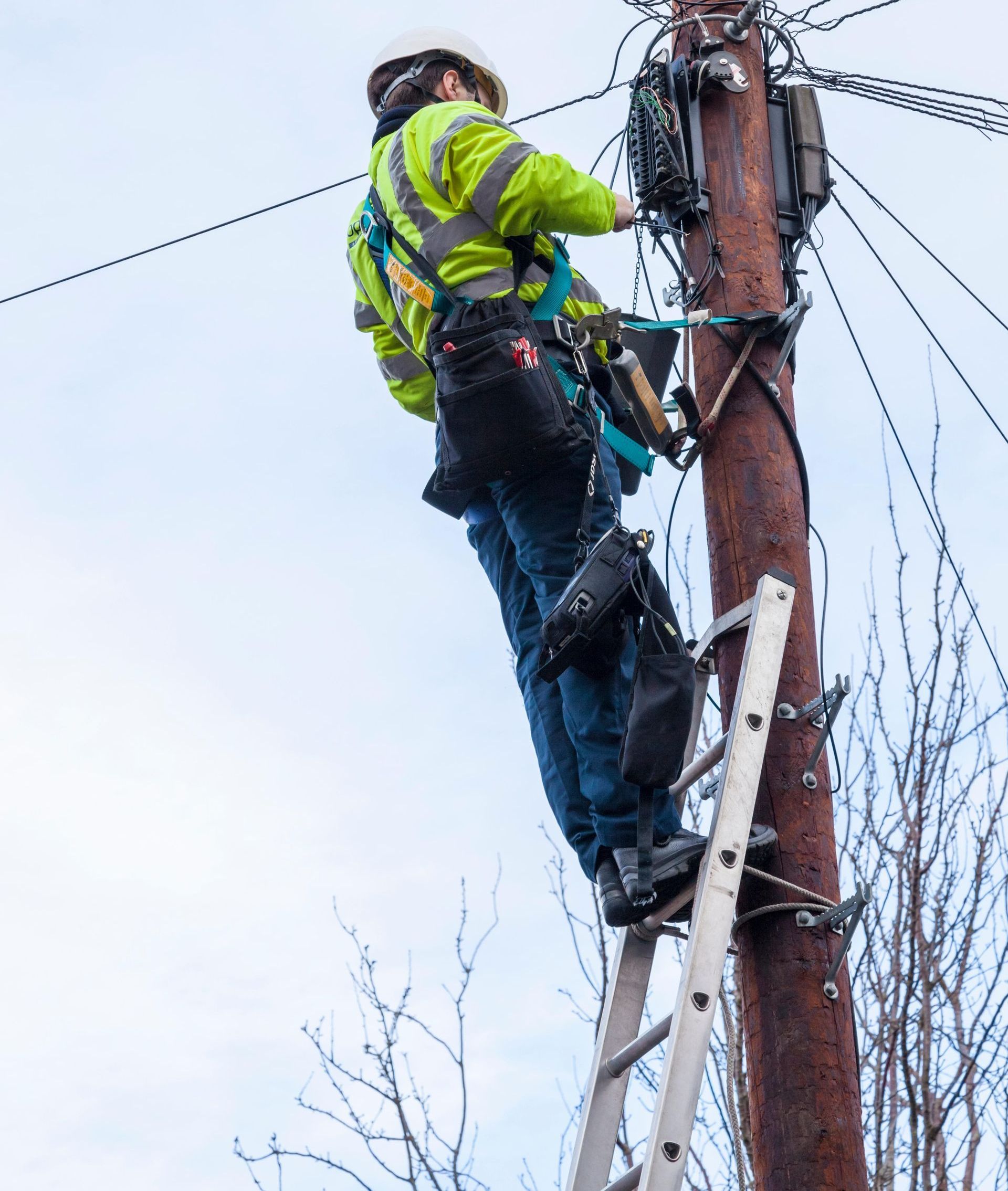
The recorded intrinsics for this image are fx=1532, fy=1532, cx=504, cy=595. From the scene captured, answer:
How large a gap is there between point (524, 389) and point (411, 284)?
50cm

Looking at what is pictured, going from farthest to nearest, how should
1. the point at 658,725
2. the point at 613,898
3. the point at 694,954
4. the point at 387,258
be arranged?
the point at 387,258, the point at 613,898, the point at 658,725, the point at 694,954

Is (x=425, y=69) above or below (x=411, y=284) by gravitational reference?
above

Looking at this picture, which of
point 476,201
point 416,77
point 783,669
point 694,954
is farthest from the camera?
point 416,77

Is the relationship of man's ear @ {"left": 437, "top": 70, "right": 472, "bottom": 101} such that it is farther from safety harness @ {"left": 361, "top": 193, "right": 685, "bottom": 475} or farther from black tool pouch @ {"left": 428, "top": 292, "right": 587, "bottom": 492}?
black tool pouch @ {"left": 428, "top": 292, "right": 587, "bottom": 492}

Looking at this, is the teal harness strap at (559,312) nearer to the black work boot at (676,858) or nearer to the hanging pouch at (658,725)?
the hanging pouch at (658,725)

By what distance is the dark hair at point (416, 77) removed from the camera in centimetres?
423

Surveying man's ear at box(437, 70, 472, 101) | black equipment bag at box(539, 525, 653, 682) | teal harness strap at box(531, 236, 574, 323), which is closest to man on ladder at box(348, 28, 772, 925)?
teal harness strap at box(531, 236, 574, 323)

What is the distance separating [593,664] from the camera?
3430mm

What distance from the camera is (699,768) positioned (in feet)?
11.5

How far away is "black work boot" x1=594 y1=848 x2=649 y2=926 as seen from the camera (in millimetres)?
3305

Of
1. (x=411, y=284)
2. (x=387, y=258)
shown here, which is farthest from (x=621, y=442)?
(x=387, y=258)

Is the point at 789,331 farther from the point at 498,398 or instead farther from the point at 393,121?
the point at 393,121

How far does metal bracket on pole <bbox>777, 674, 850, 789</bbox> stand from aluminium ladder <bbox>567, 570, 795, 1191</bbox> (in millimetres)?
101

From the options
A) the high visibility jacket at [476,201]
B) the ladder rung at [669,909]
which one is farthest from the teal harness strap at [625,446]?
the ladder rung at [669,909]
